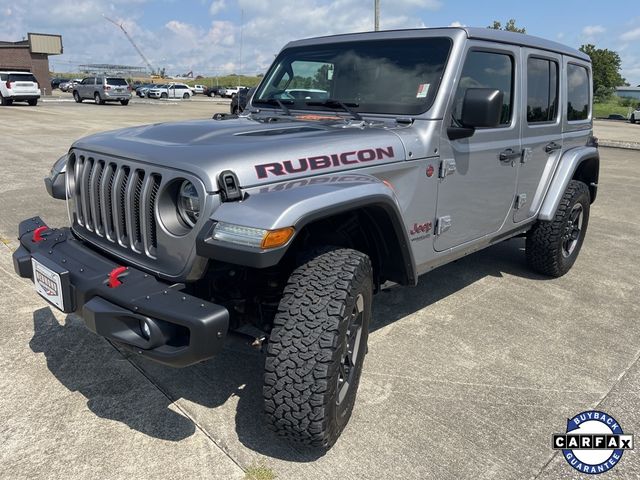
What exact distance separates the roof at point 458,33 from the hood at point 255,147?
2.42 feet

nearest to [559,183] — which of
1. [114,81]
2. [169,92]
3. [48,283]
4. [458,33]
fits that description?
[458,33]

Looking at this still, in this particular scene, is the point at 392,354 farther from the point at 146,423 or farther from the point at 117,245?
the point at 117,245

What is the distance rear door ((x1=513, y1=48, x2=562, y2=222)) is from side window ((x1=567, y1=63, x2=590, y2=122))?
0.29 metres

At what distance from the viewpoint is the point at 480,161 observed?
3562 mm

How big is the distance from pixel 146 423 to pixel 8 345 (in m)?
1.31

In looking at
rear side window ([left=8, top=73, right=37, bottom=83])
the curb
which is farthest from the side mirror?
rear side window ([left=8, top=73, right=37, bottom=83])

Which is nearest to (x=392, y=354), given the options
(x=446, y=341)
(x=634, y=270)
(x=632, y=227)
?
(x=446, y=341)

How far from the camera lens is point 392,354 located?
11.3ft

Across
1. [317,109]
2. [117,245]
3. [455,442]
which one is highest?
[317,109]

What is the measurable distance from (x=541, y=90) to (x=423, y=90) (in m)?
1.50

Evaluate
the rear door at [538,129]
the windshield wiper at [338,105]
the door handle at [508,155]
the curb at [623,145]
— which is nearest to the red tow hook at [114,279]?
the windshield wiper at [338,105]

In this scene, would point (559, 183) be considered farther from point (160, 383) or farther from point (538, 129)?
point (160, 383)

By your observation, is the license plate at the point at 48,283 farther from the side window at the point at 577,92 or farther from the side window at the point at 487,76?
the side window at the point at 577,92

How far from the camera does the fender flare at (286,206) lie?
6.97 ft
